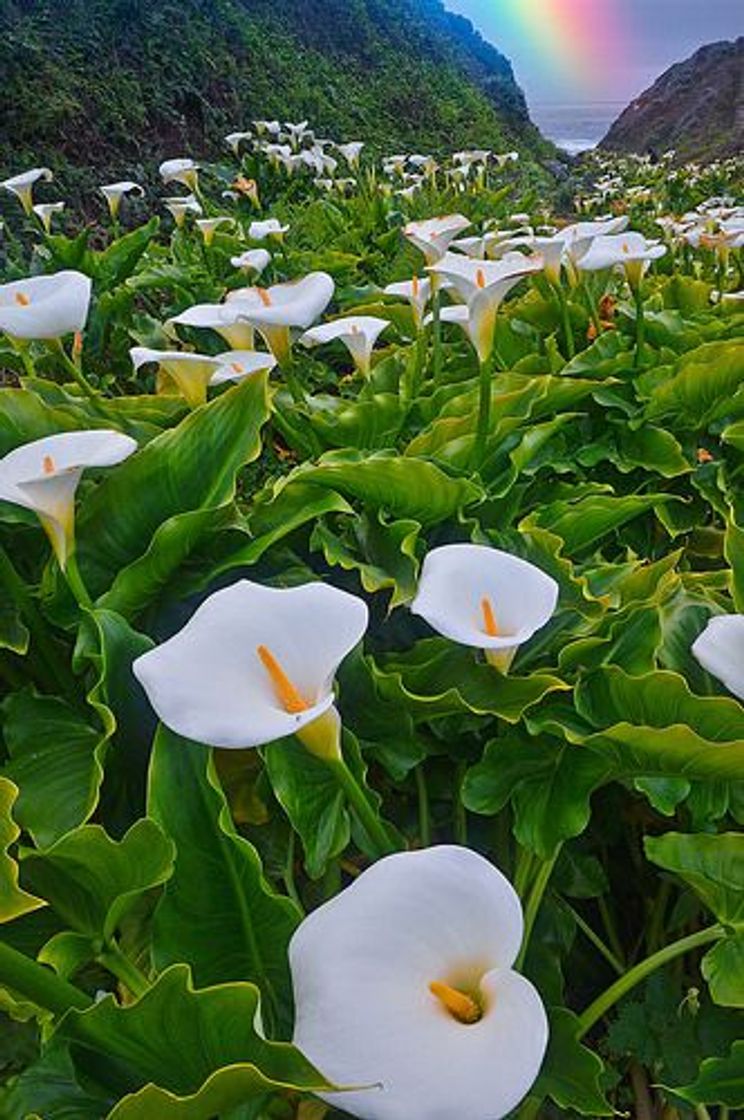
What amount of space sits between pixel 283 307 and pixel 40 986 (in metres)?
0.98

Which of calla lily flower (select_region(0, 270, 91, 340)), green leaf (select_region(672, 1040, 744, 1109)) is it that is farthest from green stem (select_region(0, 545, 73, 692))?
green leaf (select_region(672, 1040, 744, 1109))

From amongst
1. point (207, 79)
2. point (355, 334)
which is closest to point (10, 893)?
point (355, 334)

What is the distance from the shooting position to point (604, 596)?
46.0 inches

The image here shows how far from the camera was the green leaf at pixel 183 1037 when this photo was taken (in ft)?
2.14

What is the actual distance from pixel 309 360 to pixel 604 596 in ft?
4.69

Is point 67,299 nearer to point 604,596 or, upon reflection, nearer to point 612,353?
point 604,596

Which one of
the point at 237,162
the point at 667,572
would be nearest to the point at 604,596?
the point at 667,572

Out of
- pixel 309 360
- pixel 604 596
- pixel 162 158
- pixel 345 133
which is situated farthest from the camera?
pixel 345 133

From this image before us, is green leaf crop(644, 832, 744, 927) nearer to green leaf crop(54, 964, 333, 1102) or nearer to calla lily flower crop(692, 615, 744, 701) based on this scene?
calla lily flower crop(692, 615, 744, 701)

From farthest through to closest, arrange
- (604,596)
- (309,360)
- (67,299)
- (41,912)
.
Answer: (309,360), (67,299), (604,596), (41,912)

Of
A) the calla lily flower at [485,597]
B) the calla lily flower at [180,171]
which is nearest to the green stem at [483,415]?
the calla lily flower at [485,597]

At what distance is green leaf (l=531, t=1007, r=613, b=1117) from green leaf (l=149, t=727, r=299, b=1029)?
0.24m

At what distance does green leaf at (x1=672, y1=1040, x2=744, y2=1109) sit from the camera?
2.67 ft

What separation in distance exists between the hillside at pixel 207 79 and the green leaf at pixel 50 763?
5642 millimetres
